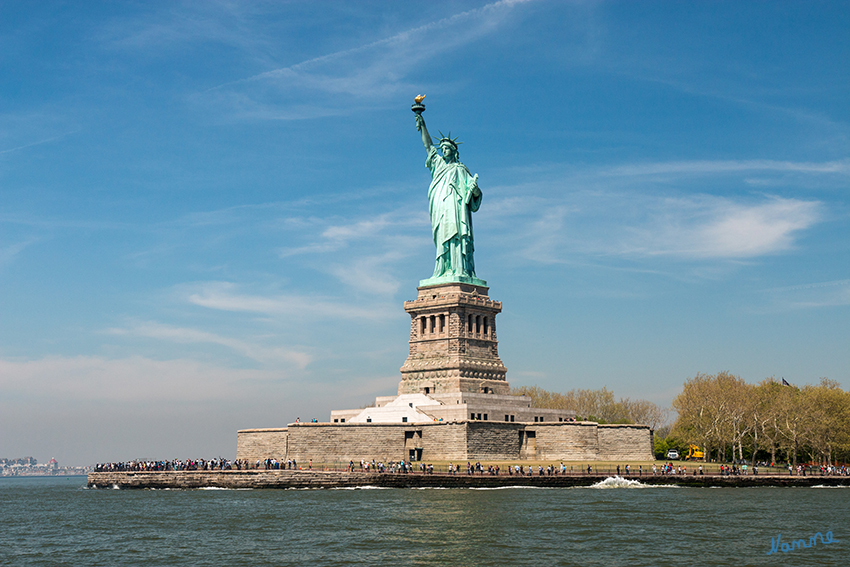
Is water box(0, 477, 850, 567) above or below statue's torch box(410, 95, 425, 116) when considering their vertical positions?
below

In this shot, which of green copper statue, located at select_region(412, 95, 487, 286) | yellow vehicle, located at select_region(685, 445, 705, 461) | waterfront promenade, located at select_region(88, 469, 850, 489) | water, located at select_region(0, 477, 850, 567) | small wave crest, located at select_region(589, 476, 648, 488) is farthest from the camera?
yellow vehicle, located at select_region(685, 445, 705, 461)

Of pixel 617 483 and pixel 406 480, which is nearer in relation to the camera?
pixel 406 480

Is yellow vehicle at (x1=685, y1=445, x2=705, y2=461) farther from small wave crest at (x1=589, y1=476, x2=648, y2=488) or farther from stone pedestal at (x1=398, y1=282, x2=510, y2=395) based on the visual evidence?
small wave crest at (x1=589, y1=476, x2=648, y2=488)

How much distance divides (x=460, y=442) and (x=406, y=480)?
5.68 metres

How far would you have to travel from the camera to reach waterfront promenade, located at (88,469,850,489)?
58.3 m

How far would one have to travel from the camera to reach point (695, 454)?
8606 centimetres

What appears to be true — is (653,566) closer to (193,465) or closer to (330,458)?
(330,458)

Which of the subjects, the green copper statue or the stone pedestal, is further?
the green copper statue

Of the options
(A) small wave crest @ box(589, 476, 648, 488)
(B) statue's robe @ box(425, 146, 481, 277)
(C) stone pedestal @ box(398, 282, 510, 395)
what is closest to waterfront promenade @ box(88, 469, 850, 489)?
(A) small wave crest @ box(589, 476, 648, 488)

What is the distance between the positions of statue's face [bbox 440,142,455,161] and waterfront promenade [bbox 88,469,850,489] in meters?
28.3

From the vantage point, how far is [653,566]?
99.8 feet

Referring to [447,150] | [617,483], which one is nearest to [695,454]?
[617,483]

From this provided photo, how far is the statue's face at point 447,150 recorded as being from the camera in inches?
3009

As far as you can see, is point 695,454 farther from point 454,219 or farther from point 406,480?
point 406,480
